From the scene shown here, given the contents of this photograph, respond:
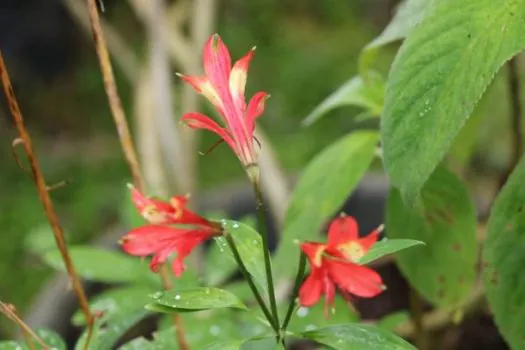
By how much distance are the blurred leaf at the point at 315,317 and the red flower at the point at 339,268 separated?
20cm

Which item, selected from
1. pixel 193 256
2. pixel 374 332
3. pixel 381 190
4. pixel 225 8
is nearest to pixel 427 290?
pixel 374 332

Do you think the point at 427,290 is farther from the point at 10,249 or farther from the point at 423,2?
the point at 10,249

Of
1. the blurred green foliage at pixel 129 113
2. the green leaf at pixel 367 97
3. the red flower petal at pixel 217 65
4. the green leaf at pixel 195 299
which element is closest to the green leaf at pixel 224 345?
the green leaf at pixel 195 299

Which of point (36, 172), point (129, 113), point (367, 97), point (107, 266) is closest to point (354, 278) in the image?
point (36, 172)

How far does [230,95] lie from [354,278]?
0.11 meters

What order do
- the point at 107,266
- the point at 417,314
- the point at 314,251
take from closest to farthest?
the point at 314,251
the point at 417,314
the point at 107,266

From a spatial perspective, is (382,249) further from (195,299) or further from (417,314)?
(417,314)

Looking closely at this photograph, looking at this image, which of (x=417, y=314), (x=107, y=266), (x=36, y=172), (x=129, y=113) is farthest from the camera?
(x=129, y=113)

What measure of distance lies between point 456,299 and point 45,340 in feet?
0.94

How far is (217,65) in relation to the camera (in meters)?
0.39

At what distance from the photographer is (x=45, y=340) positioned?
51cm

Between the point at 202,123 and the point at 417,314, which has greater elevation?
the point at 202,123

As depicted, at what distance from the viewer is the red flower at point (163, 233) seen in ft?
1.18

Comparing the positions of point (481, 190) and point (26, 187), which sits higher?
point (26, 187)
